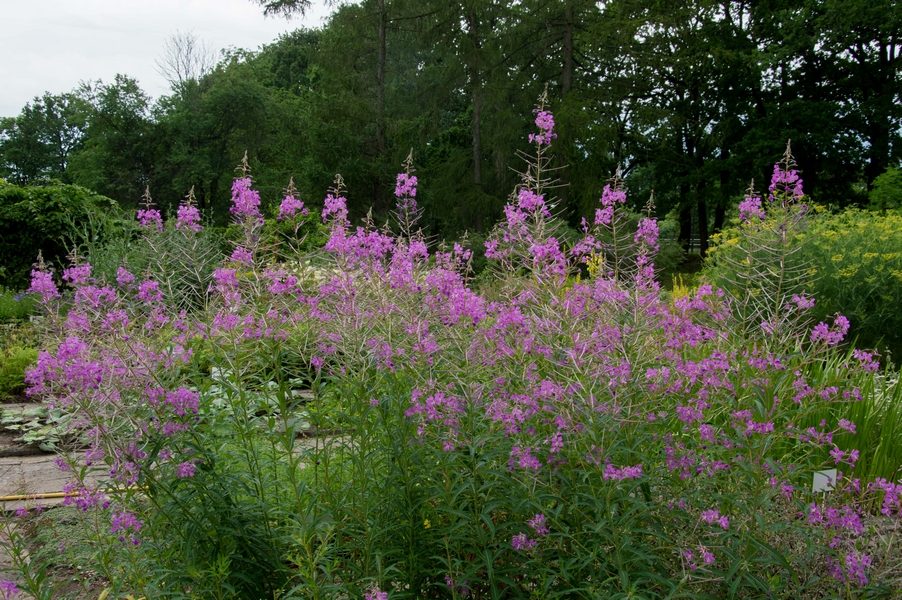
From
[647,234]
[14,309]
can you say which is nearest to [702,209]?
[14,309]

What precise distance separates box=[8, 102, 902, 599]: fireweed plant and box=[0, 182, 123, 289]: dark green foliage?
1155 cm

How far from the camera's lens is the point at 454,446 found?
7.43ft

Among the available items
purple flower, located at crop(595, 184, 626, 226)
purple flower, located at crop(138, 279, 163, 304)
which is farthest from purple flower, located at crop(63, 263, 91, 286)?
purple flower, located at crop(595, 184, 626, 226)

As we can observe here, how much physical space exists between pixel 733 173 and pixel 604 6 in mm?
7143

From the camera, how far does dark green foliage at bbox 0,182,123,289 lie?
507 inches

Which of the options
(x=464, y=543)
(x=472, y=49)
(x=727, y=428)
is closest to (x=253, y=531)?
(x=464, y=543)

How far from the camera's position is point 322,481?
266 cm

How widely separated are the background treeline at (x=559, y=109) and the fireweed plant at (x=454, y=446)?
15.0 meters

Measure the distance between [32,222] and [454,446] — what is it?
44.3ft

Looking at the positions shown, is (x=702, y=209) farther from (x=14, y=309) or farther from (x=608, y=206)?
(x=608, y=206)

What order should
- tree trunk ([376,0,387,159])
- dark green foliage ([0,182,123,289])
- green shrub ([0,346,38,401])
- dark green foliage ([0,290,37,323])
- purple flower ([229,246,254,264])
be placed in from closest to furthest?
purple flower ([229,246,254,264])
green shrub ([0,346,38,401])
dark green foliage ([0,290,37,323])
dark green foliage ([0,182,123,289])
tree trunk ([376,0,387,159])

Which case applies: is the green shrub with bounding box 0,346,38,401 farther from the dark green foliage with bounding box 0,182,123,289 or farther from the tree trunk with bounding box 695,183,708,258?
the tree trunk with bounding box 695,183,708,258

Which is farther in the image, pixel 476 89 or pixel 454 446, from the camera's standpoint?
pixel 476 89

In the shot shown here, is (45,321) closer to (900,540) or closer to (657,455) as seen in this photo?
(657,455)
